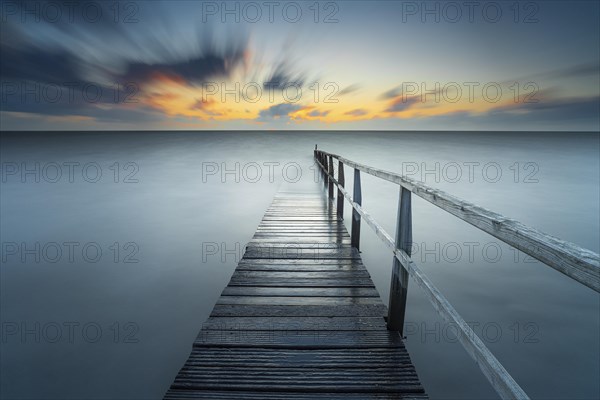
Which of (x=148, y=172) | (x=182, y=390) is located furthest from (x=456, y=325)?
(x=148, y=172)

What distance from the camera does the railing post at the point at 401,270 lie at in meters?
2.26

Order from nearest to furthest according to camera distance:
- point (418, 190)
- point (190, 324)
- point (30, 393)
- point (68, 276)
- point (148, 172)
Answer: point (418, 190) → point (30, 393) → point (190, 324) → point (68, 276) → point (148, 172)

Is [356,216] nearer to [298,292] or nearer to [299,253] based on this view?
[299,253]

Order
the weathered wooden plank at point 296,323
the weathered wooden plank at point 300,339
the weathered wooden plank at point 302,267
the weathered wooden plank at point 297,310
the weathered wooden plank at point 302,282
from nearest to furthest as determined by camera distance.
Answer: the weathered wooden plank at point 300,339
the weathered wooden plank at point 296,323
the weathered wooden plank at point 297,310
the weathered wooden plank at point 302,282
the weathered wooden plank at point 302,267

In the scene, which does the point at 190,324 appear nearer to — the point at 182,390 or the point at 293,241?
the point at 293,241

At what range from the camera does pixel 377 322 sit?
2.52 meters

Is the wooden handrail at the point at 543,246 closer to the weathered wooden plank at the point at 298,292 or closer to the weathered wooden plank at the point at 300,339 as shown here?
the weathered wooden plank at the point at 300,339

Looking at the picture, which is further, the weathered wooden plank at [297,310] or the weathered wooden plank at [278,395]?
the weathered wooden plank at [297,310]

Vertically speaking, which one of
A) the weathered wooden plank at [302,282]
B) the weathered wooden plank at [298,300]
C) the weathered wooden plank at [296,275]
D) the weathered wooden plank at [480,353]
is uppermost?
the weathered wooden plank at [480,353]

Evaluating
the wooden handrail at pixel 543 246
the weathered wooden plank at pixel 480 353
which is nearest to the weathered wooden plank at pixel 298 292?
the weathered wooden plank at pixel 480 353

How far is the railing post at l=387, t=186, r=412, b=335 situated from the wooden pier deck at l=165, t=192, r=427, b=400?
0.11 meters

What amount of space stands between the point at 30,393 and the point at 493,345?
5.39 m

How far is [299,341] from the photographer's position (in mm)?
2311

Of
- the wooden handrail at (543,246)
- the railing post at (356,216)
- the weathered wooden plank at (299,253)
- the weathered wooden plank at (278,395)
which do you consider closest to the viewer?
the wooden handrail at (543,246)
